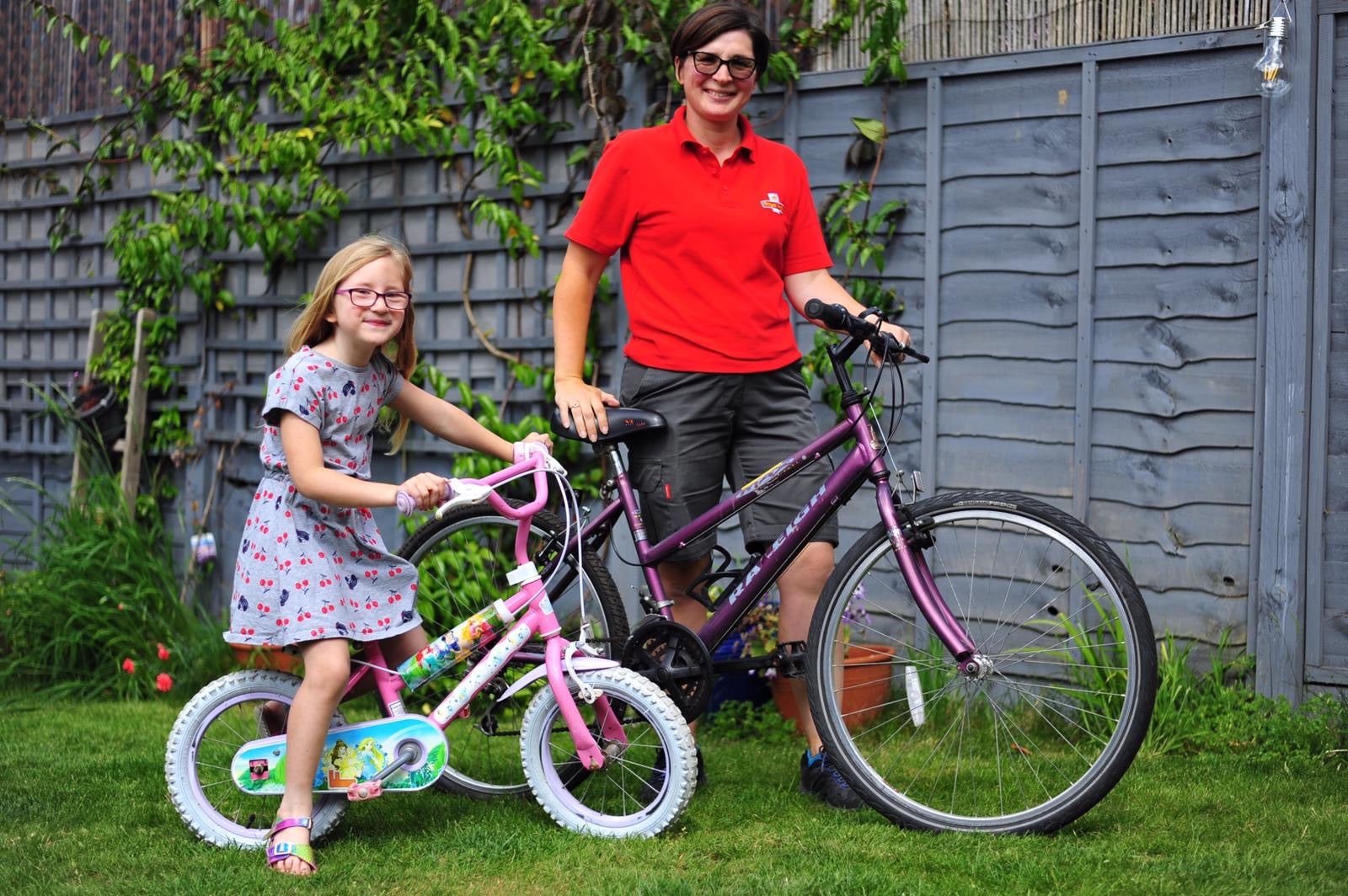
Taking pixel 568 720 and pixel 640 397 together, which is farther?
pixel 640 397

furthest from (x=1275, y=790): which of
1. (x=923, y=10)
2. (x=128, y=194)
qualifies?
(x=128, y=194)

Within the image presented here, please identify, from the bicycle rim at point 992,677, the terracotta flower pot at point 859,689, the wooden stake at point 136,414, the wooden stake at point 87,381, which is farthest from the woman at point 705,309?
the wooden stake at point 87,381

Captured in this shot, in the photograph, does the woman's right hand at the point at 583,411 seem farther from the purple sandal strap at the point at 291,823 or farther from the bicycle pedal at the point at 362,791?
the purple sandal strap at the point at 291,823

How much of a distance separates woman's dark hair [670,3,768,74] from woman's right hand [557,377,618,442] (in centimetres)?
76

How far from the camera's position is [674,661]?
2963 millimetres

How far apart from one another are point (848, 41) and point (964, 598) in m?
1.67

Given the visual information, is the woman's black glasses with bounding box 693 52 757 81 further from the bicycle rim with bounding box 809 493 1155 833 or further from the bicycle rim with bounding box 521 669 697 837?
the bicycle rim with bounding box 521 669 697 837

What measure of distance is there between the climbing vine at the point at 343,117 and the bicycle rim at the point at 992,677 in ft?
3.25

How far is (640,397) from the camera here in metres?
3.08

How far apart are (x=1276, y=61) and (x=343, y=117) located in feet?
9.69

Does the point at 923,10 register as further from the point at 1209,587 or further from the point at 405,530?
the point at 405,530

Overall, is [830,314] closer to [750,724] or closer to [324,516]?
[324,516]

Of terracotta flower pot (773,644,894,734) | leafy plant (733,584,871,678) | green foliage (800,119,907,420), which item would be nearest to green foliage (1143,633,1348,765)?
terracotta flower pot (773,644,894,734)

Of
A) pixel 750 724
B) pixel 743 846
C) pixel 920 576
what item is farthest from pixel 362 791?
A: pixel 750 724
